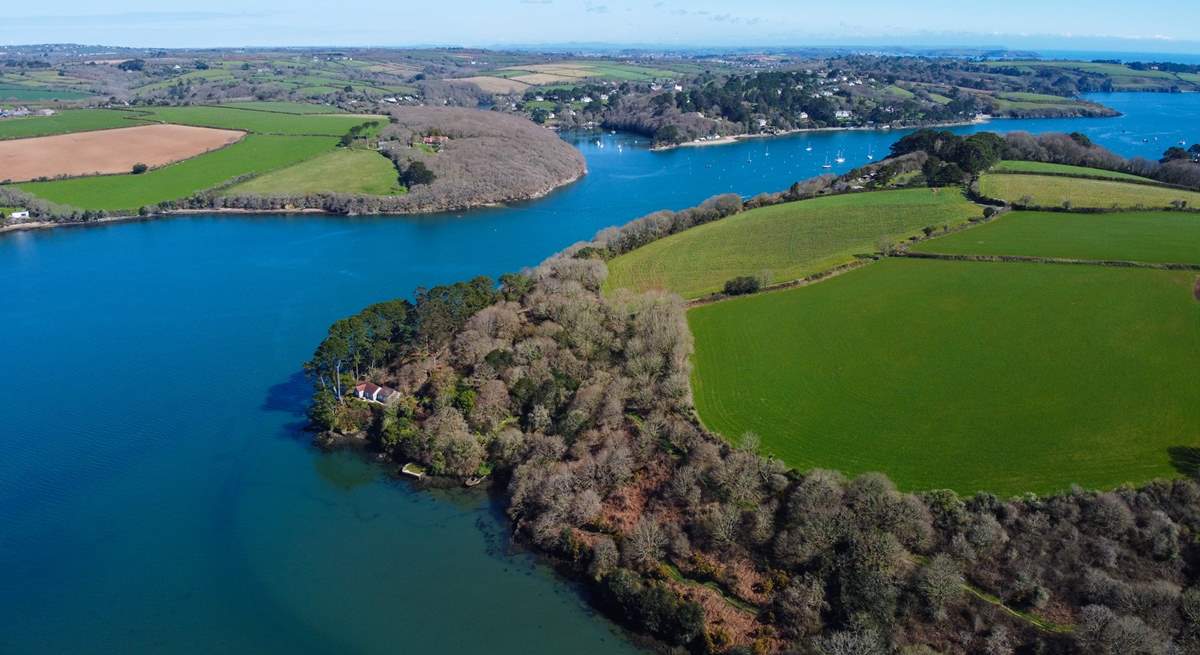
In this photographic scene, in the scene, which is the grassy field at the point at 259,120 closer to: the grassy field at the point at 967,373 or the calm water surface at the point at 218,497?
the calm water surface at the point at 218,497

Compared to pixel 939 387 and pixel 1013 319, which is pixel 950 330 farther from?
pixel 939 387

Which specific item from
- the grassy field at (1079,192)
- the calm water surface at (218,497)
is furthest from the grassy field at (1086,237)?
the calm water surface at (218,497)

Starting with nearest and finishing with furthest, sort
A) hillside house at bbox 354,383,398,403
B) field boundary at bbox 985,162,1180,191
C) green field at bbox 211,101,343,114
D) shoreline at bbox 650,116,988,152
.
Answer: hillside house at bbox 354,383,398,403 → field boundary at bbox 985,162,1180,191 → shoreline at bbox 650,116,988,152 → green field at bbox 211,101,343,114

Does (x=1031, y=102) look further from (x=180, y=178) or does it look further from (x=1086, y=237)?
(x=180, y=178)

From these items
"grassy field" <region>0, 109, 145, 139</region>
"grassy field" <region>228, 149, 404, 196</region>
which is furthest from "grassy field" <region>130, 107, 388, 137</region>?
"grassy field" <region>228, 149, 404, 196</region>

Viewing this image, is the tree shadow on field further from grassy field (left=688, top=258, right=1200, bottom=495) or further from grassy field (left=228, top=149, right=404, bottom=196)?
grassy field (left=228, top=149, right=404, bottom=196)

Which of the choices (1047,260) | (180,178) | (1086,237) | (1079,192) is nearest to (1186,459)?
(1047,260)
